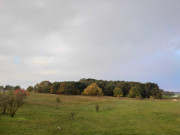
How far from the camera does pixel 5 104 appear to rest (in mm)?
21672

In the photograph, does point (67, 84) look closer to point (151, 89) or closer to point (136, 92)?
point (136, 92)

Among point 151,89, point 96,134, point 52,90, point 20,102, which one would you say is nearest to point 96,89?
point 52,90

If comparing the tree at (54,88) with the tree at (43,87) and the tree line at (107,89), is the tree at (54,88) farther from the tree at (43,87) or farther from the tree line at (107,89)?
the tree at (43,87)

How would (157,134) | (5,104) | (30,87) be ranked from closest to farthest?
1. (157,134)
2. (5,104)
3. (30,87)

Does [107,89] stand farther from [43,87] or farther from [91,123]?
[91,123]

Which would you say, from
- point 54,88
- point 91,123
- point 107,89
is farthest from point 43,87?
point 91,123

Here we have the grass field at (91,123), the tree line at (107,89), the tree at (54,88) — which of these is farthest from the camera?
the tree at (54,88)

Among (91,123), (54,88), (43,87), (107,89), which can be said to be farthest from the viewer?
(43,87)

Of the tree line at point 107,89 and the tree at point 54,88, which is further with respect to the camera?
the tree at point 54,88

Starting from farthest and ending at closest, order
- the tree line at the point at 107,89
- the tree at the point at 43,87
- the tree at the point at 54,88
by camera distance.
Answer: the tree at the point at 43,87
the tree at the point at 54,88
the tree line at the point at 107,89

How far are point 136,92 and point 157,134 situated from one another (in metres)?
72.0

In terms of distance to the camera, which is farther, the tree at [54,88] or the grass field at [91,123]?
the tree at [54,88]

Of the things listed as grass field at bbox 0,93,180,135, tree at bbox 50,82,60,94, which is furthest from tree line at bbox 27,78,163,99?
grass field at bbox 0,93,180,135

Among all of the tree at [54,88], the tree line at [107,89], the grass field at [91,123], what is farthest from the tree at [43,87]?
the grass field at [91,123]
